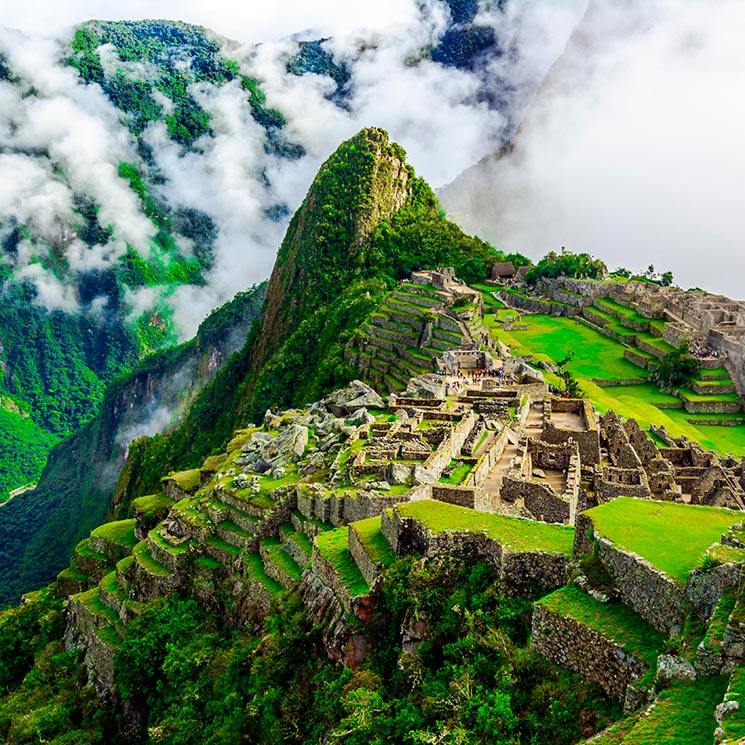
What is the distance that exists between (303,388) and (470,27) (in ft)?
410

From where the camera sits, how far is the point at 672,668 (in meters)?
7.89

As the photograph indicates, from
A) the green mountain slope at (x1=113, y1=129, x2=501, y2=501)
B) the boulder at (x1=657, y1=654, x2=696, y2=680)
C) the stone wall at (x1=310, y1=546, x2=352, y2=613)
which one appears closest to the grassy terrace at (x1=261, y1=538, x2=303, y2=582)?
the stone wall at (x1=310, y1=546, x2=352, y2=613)

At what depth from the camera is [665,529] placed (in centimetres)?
1080

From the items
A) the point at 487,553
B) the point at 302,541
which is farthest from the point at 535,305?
the point at 487,553

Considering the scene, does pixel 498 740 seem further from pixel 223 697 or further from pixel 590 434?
pixel 590 434

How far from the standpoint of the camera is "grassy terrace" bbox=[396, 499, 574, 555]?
12117 mm

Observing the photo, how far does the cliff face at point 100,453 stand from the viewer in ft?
267

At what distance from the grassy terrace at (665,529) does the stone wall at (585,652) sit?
46.4 inches

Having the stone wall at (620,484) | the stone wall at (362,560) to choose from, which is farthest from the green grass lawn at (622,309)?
the stone wall at (362,560)

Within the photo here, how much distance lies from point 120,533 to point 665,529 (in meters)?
27.0

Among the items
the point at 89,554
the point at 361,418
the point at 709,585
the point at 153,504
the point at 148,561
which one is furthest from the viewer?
the point at 153,504

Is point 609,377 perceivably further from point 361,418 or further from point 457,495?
point 457,495

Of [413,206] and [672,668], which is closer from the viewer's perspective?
[672,668]

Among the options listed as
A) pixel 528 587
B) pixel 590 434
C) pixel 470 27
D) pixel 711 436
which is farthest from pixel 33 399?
pixel 528 587
